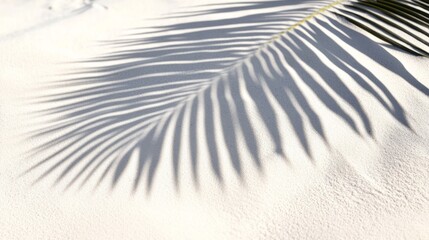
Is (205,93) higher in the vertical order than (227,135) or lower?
higher

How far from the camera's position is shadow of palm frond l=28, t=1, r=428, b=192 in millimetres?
1466

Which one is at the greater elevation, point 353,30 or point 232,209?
point 353,30

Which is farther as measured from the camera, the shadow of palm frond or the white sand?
the shadow of palm frond

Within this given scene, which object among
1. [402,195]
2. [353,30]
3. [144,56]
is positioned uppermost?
[353,30]

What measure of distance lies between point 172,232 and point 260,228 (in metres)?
0.20

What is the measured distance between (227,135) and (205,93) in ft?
0.46

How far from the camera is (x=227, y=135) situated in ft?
5.04

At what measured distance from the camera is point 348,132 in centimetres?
157

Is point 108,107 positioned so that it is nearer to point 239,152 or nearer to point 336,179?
point 239,152

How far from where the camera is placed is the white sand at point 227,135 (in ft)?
4.46

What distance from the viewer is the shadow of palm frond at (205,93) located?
147cm

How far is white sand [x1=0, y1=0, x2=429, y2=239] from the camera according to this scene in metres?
1.36

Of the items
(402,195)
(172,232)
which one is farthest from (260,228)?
(402,195)

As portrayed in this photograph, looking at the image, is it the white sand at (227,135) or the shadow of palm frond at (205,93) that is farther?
the shadow of palm frond at (205,93)
